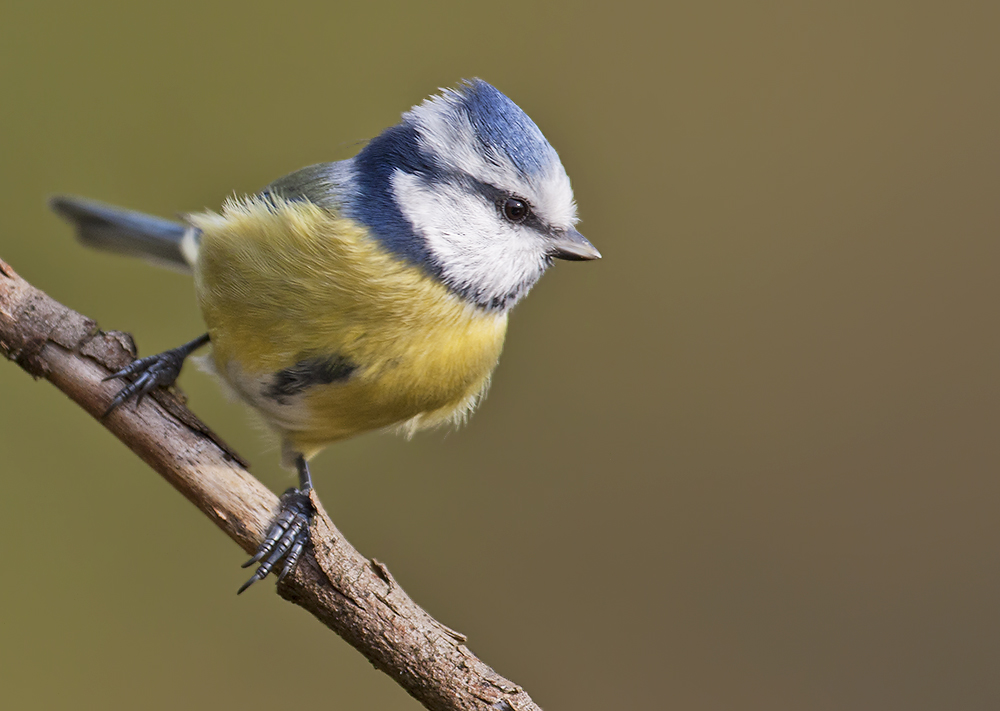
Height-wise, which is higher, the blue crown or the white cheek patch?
the blue crown

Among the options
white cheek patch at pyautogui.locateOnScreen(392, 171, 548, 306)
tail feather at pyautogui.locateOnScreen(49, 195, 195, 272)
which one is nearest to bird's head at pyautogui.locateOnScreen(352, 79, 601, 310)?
white cheek patch at pyautogui.locateOnScreen(392, 171, 548, 306)

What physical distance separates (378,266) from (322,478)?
120cm

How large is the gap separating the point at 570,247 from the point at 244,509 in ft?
1.87

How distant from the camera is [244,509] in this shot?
44.3 inches

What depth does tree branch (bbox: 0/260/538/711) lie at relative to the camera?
1.09 m

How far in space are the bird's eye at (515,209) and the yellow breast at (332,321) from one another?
137 mm

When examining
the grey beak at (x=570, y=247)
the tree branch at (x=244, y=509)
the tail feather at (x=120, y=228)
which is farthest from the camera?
the tail feather at (x=120, y=228)

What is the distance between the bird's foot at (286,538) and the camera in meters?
1.10

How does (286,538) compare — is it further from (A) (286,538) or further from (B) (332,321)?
(B) (332,321)

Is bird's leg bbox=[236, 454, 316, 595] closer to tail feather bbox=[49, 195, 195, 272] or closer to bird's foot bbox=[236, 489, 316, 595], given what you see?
bird's foot bbox=[236, 489, 316, 595]

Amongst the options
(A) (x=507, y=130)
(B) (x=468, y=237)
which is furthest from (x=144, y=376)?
(A) (x=507, y=130)

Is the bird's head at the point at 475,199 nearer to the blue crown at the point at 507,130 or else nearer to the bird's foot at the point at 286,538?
the blue crown at the point at 507,130

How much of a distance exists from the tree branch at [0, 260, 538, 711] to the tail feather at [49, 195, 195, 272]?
1.44 feet

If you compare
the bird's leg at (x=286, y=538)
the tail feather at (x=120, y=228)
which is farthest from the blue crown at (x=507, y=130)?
the tail feather at (x=120, y=228)
